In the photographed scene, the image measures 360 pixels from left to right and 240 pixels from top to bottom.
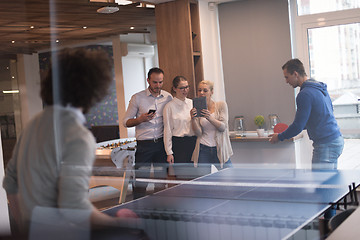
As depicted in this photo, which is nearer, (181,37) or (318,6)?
(181,37)

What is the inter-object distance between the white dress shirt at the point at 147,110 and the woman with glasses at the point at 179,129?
0.05 feet

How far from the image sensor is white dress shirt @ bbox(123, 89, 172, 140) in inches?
38.0

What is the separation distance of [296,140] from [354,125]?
11.9 inches

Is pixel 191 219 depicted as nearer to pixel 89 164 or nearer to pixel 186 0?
pixel 89 164

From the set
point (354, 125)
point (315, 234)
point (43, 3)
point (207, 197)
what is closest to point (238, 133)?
point (354, 125)

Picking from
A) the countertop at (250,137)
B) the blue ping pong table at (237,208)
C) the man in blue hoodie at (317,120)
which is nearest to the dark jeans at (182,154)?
the blue ping pong table at (237,208)

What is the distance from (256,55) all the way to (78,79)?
1.88 metres

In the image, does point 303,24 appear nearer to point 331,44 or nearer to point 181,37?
point 331,44

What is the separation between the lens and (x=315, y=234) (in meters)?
0.90

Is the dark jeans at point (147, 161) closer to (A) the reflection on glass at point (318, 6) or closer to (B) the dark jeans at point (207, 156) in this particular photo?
(B) the dark jeans at point (207, 156)

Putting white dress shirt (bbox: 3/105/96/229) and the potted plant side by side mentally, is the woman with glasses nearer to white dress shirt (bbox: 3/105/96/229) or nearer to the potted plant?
white dress shirt (bbox: 3/105/96/229)

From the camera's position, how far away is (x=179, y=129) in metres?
1.26

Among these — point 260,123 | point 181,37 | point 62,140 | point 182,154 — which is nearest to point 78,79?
point 62,140

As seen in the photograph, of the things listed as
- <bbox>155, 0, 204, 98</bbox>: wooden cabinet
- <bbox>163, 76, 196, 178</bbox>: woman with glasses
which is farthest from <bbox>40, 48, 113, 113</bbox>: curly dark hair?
<bbox>155, 0, 204, 98</bbox>: wooden cabinet
